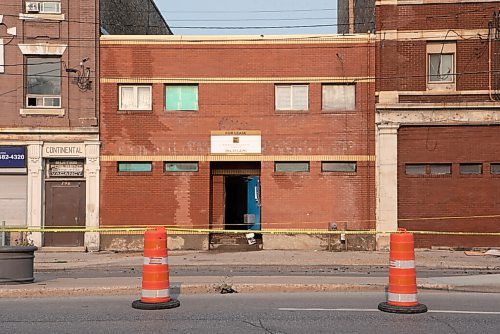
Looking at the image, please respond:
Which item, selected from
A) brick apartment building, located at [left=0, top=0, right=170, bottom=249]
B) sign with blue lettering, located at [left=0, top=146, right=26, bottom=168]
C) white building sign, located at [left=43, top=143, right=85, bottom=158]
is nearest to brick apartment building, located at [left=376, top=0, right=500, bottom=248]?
brick apartment building, located at [left=0, top=0, right=170, bottom=249]

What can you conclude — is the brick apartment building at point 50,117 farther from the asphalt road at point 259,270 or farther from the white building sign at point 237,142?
the asphalt road at point 259,270

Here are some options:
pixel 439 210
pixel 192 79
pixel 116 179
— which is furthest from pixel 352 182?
pixel 116 179

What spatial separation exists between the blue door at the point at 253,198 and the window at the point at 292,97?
10.0ft

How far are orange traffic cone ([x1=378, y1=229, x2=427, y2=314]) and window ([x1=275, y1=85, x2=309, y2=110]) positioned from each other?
14683 mm

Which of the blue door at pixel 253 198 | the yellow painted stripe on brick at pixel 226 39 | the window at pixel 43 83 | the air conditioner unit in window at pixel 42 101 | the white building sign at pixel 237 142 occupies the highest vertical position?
the yellow painted stripe on brick at pixel 226 39

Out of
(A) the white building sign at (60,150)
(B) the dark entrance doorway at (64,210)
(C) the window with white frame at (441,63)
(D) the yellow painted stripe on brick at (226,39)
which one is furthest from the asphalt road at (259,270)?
(D) the yellow painted stripe on brick at (226,39)

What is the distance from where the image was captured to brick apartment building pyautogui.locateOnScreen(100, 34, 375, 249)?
2345 cm

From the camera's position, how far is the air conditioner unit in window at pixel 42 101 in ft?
77.0

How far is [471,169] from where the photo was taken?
23.1m

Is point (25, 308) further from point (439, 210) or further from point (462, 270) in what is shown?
point (439, 210)

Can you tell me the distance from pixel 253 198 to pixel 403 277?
617 inches

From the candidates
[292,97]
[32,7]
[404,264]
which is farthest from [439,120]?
[32,7]

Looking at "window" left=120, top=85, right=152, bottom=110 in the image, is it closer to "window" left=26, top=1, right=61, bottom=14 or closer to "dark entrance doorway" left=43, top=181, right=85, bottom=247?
"dark entrance doorway" left=43, top=181, right=85, bottom=247

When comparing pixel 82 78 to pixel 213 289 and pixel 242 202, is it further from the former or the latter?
pixel 213 289
